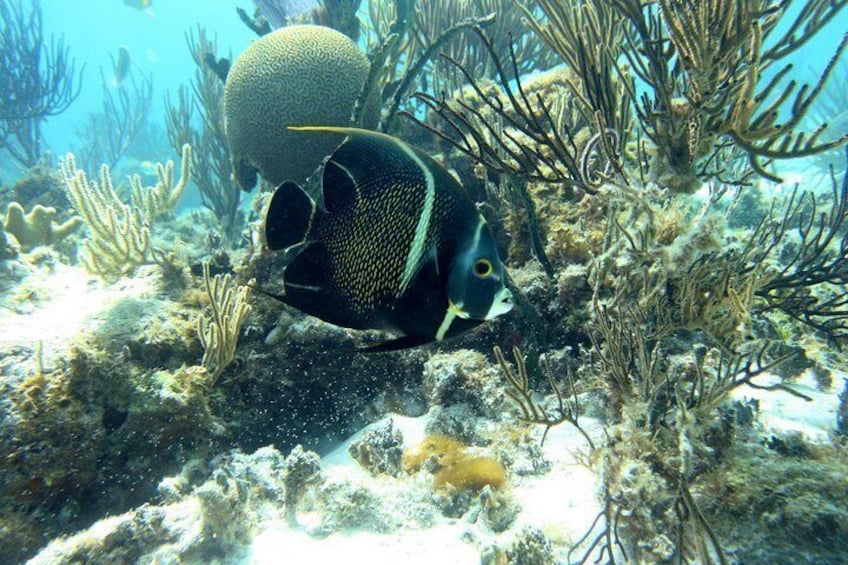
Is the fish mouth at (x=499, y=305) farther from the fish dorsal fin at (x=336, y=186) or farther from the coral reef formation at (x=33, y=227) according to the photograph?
the coral reef formation at (x=33, y=227)

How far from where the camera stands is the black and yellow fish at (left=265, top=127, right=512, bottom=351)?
1.21 m

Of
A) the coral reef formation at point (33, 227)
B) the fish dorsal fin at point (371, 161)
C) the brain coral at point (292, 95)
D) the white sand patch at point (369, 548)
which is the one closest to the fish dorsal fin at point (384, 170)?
the fish dorsal fin at point (371, 161)

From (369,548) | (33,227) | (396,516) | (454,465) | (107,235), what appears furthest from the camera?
(33,227)

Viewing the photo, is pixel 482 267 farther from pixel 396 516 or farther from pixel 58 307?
pixel 58 307

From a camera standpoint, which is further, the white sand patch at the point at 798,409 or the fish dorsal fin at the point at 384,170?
the white sand patch at the point at 798,409

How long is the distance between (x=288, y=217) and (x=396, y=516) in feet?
6.26

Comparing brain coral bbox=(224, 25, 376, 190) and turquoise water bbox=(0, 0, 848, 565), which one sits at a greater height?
brain coral bbox=(224, 25, 376, 190)

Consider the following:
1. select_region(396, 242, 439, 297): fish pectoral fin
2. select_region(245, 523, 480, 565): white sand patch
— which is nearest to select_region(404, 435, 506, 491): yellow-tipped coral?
select_region(245, 523, 480, 565): white sand patch

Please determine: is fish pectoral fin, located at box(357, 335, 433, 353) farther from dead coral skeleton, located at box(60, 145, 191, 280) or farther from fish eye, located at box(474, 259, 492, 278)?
dead coral skeleton, located at box(60, 145, 191, 280)

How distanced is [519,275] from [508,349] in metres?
0.57

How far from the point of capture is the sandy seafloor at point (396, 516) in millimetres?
2281

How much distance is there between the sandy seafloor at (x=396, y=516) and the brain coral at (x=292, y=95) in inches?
101

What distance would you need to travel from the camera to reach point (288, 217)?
4.44ft

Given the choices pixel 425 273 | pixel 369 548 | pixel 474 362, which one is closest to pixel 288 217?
pixel 425 273
